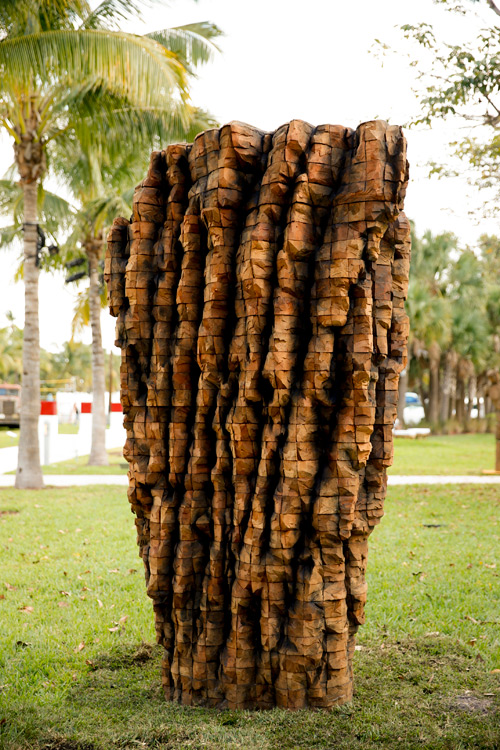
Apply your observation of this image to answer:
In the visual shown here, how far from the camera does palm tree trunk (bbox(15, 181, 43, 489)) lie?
11.4 meters

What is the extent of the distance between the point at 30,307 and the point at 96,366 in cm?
405

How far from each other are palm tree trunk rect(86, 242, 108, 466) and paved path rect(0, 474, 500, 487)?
1797mm

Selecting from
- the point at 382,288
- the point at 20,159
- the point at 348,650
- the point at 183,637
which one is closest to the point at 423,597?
the point at 348,650

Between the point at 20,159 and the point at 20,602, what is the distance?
854cm

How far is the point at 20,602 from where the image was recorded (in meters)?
5.27

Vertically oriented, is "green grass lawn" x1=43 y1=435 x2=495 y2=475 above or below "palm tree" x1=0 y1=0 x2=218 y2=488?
below

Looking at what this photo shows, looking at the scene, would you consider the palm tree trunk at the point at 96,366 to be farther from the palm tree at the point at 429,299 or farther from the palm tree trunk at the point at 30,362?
the palm tree at the point at 429,299

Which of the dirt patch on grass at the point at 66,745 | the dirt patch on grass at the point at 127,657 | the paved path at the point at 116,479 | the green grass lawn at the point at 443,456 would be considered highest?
the dirt patch on grass at the point at 66,745

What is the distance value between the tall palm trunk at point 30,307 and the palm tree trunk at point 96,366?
3.47m

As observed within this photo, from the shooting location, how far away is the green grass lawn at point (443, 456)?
15.7 m

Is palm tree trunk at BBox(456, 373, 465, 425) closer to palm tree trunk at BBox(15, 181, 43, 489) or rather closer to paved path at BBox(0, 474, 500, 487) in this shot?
paved path at BBox(0, 474, 500, 487)

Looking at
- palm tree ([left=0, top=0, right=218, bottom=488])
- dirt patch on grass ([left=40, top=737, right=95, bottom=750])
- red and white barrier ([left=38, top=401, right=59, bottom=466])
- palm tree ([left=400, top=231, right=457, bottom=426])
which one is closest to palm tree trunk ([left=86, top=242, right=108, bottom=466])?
red and white barrier ([left=38, top=401, right=59, bottom=466])

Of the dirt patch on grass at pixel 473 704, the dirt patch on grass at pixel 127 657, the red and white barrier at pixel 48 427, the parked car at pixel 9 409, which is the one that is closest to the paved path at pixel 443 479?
the red and white barrier at pixel 48 427

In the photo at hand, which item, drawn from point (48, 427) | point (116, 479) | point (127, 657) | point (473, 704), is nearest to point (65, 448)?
point (48, 427)
